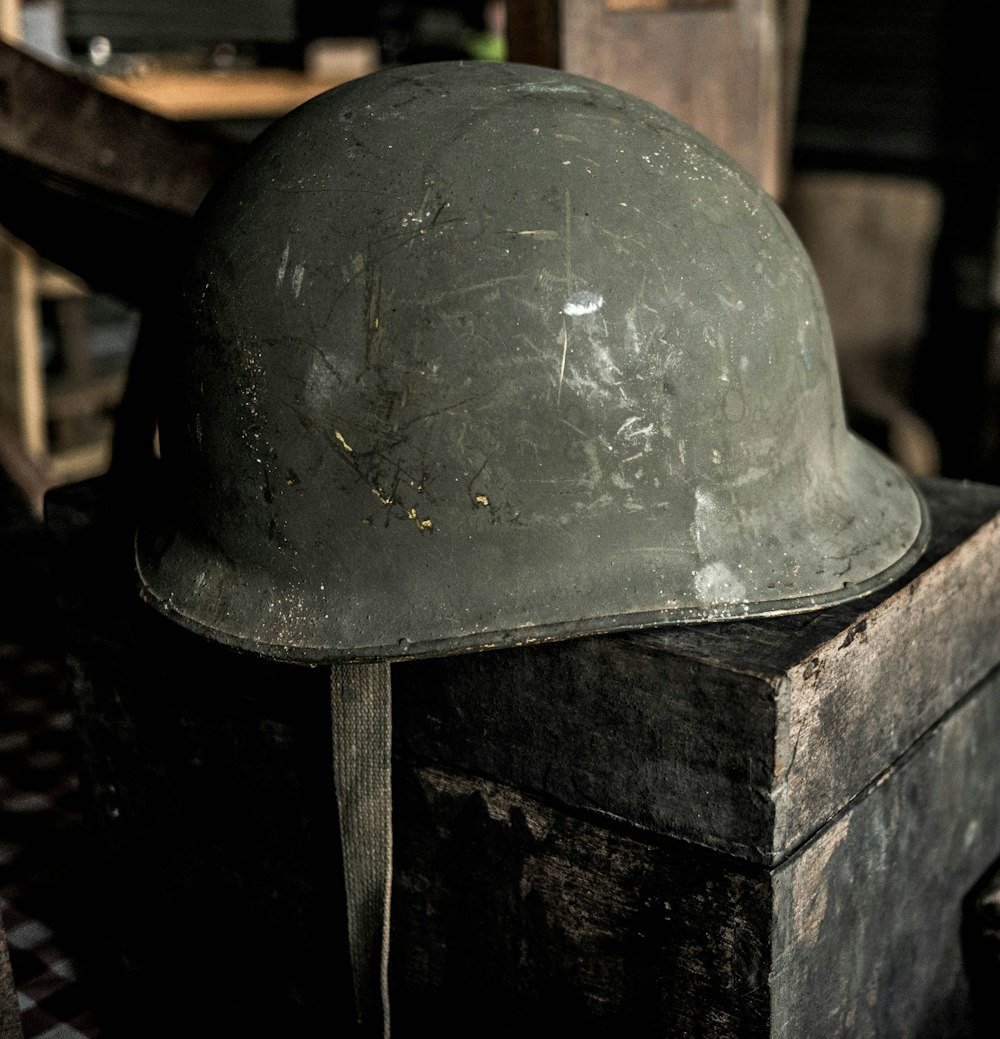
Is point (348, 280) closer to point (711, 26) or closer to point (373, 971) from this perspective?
point (373, 971)

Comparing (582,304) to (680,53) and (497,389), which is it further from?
(680,53)

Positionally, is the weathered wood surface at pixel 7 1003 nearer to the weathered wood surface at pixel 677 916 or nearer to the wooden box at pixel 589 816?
the wooden box at pixel 589 816

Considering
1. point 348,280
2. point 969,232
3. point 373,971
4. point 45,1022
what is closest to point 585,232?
point 348,280

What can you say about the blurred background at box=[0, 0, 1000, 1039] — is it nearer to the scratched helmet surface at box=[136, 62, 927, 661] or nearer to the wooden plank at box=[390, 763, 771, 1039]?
the scratched helmet surface at box=[136, 62, 927, 661]

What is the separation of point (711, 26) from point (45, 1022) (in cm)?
226

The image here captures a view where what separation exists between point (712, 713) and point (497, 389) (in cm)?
40

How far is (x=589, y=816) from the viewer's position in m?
1.39

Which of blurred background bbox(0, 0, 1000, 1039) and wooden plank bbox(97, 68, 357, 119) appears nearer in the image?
blurred background bbox(0, 0, 1000, 1039)

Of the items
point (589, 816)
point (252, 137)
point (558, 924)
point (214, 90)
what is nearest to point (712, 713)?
point (589, 816)

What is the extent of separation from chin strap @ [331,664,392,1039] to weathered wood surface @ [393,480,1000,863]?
66 millimetres

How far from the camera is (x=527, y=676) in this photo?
1.39m

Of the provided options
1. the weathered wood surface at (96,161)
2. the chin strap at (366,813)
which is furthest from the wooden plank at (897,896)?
the weathered wood surface at (96,161)

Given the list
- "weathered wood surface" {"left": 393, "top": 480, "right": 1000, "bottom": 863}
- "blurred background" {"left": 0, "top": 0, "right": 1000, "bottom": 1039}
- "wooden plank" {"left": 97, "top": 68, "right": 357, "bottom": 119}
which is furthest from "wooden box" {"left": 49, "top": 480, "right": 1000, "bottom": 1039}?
"wooden plank" {"left": 97, "top": 68, "right": 357, "bottom": 119}

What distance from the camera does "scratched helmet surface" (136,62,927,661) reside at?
1.32m
